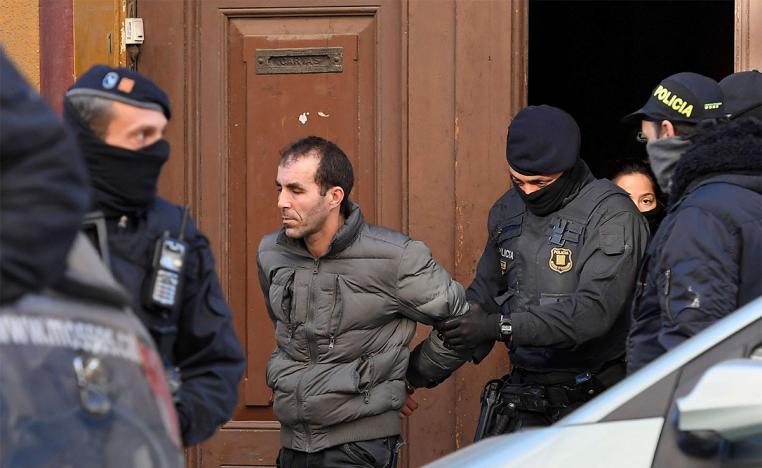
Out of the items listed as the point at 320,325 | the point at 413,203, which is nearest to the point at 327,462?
the point at 320,325

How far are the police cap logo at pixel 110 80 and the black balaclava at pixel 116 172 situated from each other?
0.38 ft

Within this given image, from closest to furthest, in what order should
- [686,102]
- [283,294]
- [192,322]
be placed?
[192,322] < [686,102] < [283,294]

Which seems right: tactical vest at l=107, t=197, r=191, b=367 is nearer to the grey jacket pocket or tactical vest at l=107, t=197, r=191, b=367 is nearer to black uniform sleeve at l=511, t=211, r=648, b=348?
the grey jacket pocket

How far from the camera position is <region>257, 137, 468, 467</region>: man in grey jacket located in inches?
186

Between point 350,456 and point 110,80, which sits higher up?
point 110,80

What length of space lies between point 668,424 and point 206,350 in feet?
3.56

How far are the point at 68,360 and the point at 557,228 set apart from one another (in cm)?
303

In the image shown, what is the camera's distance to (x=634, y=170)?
631 centimetres

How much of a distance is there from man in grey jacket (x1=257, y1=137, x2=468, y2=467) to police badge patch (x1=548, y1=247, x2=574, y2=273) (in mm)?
374

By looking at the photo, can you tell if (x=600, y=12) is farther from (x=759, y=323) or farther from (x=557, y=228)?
(x=759, y=323)

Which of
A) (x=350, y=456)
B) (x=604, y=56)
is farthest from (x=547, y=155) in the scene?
(x=604, y=56)

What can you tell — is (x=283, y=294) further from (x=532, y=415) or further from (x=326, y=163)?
(x=532, y=415)

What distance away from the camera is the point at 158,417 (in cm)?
240

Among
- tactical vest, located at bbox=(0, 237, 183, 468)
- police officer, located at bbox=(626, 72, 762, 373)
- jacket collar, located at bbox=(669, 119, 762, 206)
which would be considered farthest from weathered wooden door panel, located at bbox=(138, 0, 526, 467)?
tactical vest, located at bbox=(0, 237, 183, 468)
